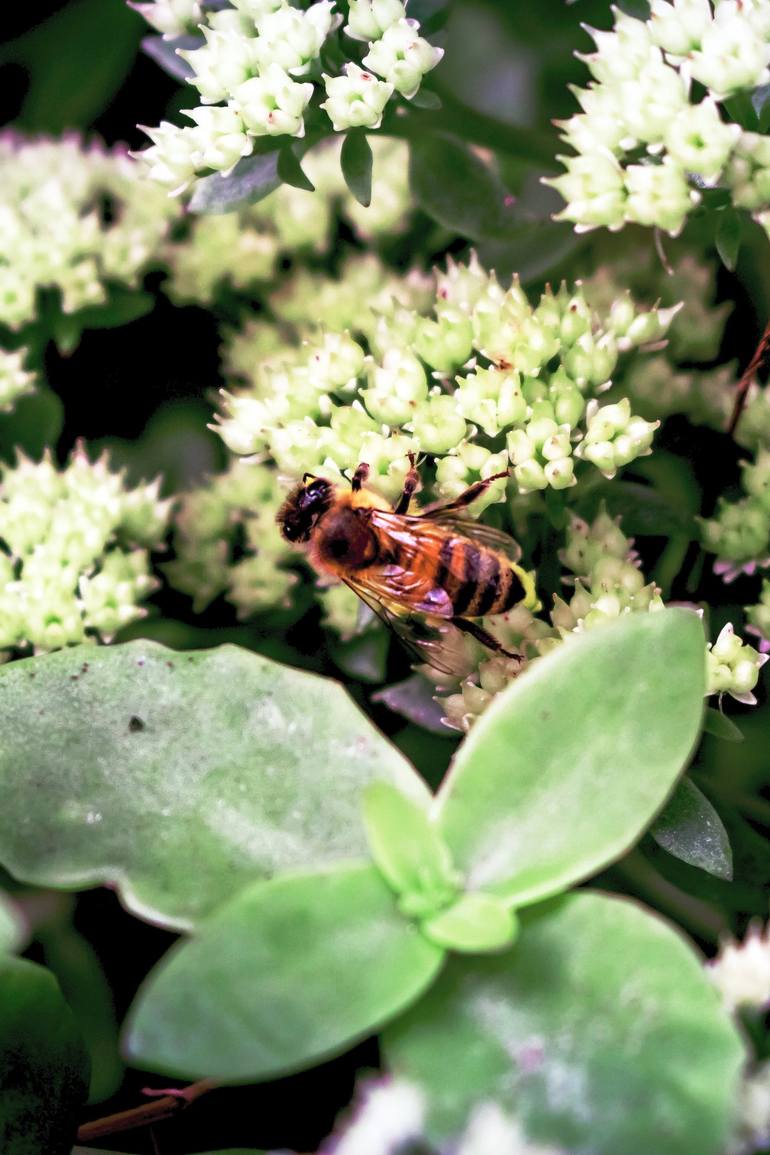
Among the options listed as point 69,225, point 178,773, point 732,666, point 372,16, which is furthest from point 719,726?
point 69,225

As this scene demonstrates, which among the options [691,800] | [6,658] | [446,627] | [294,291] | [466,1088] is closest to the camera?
[466,1088]

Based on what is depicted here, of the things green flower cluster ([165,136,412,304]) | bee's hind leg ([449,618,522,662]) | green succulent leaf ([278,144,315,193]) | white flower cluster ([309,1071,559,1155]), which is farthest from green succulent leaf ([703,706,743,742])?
green flower cluster ([165,136,412,304])

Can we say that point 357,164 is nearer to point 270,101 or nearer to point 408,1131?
point 270,101

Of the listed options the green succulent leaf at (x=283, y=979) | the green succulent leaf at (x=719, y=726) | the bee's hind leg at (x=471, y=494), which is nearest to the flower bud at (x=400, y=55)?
the bee's hind leg at (x=471, y=494)

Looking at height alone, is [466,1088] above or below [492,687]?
above

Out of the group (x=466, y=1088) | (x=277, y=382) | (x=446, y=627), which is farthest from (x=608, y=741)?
(x=277, y=382)

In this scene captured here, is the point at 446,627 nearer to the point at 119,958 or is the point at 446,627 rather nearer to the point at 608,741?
the point at 608,741

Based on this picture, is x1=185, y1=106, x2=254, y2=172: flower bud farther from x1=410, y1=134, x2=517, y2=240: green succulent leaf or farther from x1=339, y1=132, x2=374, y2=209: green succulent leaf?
x1=410, y1=134, x2=517, y2=240: green succulent leaf

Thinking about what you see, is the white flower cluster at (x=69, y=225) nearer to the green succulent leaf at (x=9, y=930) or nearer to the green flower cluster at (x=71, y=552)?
the green flower cluster at (x=71, y=552)
